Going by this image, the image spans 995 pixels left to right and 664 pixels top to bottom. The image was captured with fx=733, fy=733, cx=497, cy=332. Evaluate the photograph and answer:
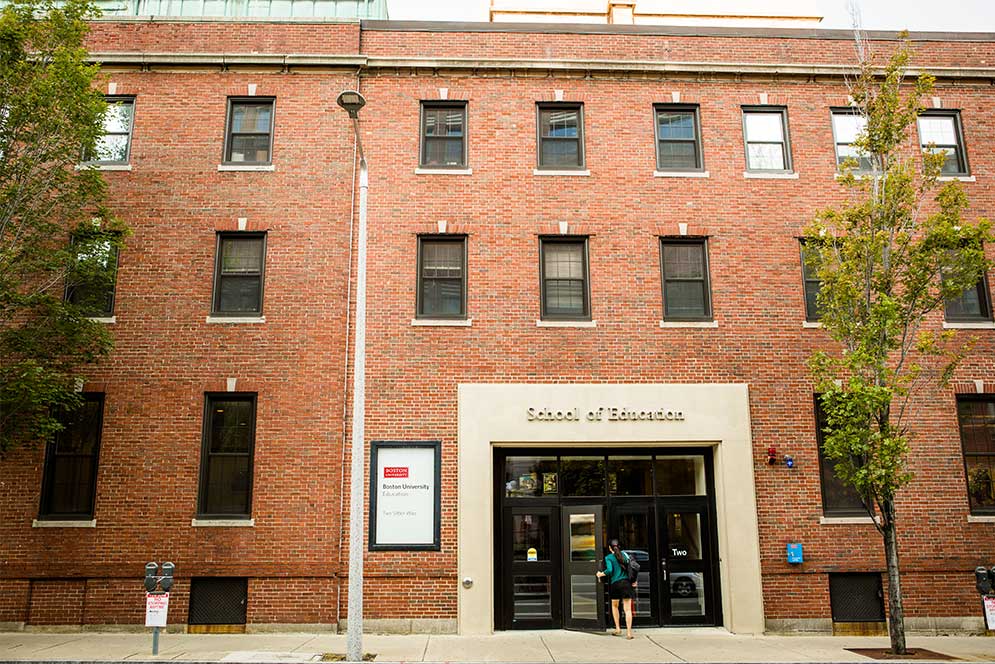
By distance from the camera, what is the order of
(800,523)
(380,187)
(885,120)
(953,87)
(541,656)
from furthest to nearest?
(953,87)
(380,187)
(800,523)
(885,120)
(541,656)

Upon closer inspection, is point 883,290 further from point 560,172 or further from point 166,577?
point 166,577

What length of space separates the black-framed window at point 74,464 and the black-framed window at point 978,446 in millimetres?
17121

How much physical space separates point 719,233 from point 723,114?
2.77m

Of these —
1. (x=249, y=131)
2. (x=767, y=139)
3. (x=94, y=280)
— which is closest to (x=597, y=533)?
(x=767, y=139)

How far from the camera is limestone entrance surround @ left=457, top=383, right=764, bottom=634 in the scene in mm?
13805

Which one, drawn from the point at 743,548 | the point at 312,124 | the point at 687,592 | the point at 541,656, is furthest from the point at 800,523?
the point at 312,124

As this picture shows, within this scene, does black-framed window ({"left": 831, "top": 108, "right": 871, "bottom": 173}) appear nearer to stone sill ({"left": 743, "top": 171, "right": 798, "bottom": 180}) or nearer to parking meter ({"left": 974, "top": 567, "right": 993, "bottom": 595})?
stone sill ({"left": 743, "top": 171, "right": 798, "bottom": 180})

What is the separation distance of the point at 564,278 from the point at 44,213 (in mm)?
9673

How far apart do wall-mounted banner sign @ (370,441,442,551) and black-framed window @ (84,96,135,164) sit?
826cm

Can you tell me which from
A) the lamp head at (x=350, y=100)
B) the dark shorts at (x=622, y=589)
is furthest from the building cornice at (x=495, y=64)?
the dark shorts at (x=622, y=589)

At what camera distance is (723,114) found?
15969mm

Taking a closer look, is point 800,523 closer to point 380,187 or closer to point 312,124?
point 380,187

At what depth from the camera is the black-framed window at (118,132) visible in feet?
50.6

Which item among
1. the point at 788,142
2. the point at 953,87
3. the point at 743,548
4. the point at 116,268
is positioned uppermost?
the point at 953,87
